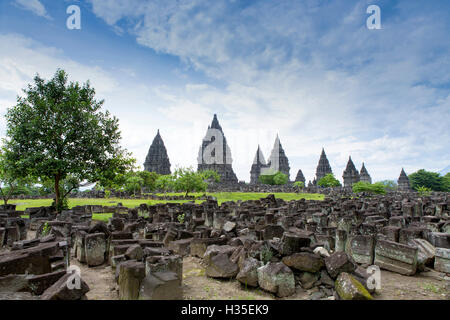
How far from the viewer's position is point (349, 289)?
2.85 m

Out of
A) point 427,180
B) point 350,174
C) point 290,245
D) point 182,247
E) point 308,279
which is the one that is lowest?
point 427,180

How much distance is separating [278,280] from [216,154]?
62921 mm

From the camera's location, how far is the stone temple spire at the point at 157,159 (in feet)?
194

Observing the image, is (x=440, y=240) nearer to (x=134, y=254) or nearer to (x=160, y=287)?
(x=160, y=287)

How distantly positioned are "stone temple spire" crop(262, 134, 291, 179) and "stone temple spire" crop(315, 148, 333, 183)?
8.93 metres

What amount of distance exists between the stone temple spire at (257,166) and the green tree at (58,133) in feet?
218

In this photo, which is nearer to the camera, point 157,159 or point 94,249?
point 94,249

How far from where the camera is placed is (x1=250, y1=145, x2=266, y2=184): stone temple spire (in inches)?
3027

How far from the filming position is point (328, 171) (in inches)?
2603

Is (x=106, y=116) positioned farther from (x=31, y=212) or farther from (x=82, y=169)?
(x=31, y=212)

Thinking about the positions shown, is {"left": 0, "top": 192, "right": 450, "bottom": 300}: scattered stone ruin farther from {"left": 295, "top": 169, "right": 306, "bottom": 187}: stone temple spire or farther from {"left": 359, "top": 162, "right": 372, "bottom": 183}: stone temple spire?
{"left": 295, "top": 169, "right": 306, "bottom": 187}: stone temple spire

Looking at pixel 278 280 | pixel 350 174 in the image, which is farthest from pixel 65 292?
pixel 350 174

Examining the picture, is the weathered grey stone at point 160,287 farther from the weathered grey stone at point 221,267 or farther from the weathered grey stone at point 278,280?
the weathered grey stone at point 278,280
